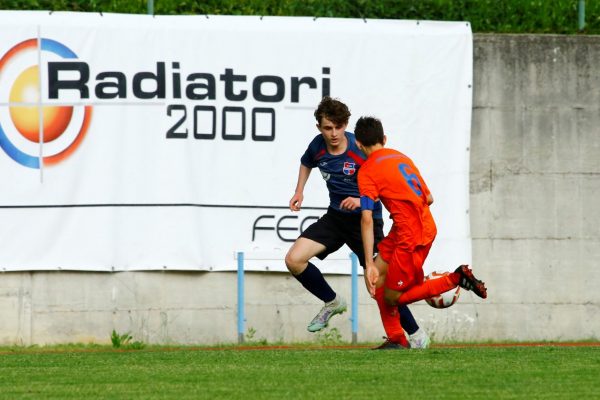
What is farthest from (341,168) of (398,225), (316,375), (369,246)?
(316,375)

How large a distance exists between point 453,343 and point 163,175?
3.41 meters

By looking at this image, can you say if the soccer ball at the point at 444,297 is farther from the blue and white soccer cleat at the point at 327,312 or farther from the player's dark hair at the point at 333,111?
the player's dark hair at the point at 333,111

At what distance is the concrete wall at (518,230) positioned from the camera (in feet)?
40.3

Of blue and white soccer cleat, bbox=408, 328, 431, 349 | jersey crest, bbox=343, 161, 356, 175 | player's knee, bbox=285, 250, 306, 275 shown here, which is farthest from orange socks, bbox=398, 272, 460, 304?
jersey crest, bbox=343, 161, 356, 175

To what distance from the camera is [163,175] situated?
476 inches

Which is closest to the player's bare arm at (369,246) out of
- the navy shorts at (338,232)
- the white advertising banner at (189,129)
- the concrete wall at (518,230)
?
the navy shorts at (338,232)

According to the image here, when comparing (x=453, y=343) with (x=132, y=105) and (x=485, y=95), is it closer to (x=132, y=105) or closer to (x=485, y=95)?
(x=485, y=95)

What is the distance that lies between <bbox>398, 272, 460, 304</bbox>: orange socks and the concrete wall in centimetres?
317

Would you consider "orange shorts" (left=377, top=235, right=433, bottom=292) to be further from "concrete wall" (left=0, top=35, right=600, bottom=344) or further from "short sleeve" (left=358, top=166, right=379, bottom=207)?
"concrete wall" (left=0, top=35, right=600, bottom=344)

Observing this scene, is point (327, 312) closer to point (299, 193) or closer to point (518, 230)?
point (299, 193)

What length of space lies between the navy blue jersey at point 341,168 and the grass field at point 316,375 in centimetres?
124

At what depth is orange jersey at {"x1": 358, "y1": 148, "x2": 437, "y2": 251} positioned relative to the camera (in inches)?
350

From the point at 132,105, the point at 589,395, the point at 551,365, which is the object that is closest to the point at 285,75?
the point at 132,105

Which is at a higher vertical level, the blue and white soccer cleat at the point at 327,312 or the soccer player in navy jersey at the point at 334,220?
the soccer player in navy jersey at the point at 334,220
